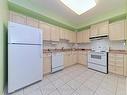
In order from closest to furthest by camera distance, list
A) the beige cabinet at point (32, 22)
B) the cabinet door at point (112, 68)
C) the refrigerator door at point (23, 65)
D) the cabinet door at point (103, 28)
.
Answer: the refrigerator door at point (23, 65), the beige cabinet at point (32, 22), the cabinet door at point (112, 68), the cabinet door at point (103, 28)

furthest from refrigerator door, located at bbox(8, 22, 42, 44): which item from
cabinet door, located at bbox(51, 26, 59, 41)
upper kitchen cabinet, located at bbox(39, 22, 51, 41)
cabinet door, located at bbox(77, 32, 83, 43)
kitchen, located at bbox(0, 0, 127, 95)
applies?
cabinet door, located at bbox(77, 32, 83, 43)

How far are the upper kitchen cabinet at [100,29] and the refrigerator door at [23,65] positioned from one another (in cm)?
299

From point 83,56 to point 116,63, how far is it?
1940 mm

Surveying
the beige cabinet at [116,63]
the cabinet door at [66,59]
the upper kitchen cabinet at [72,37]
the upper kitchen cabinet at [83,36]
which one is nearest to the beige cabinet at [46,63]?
the cabinet door at [66,59]

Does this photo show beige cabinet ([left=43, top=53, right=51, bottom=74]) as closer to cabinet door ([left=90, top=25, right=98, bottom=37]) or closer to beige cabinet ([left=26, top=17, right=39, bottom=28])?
beige cabinet ([left=26, top=17, right=39, bottom=28])

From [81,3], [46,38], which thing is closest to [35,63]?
[46,38]

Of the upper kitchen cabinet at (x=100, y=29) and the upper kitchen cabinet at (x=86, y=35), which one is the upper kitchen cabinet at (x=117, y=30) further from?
→ the upper kitchen cabinet at (x=86, y=35)

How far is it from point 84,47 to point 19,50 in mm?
4246

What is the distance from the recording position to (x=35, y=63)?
7.73ft

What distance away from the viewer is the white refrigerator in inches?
72.7

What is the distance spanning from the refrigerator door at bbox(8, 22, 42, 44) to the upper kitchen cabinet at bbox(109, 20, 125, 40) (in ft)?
9.91

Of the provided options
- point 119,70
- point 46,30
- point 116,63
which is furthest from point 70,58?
point 119,70

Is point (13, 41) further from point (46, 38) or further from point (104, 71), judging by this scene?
point (104, 71)

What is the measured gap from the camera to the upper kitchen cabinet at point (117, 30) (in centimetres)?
321
